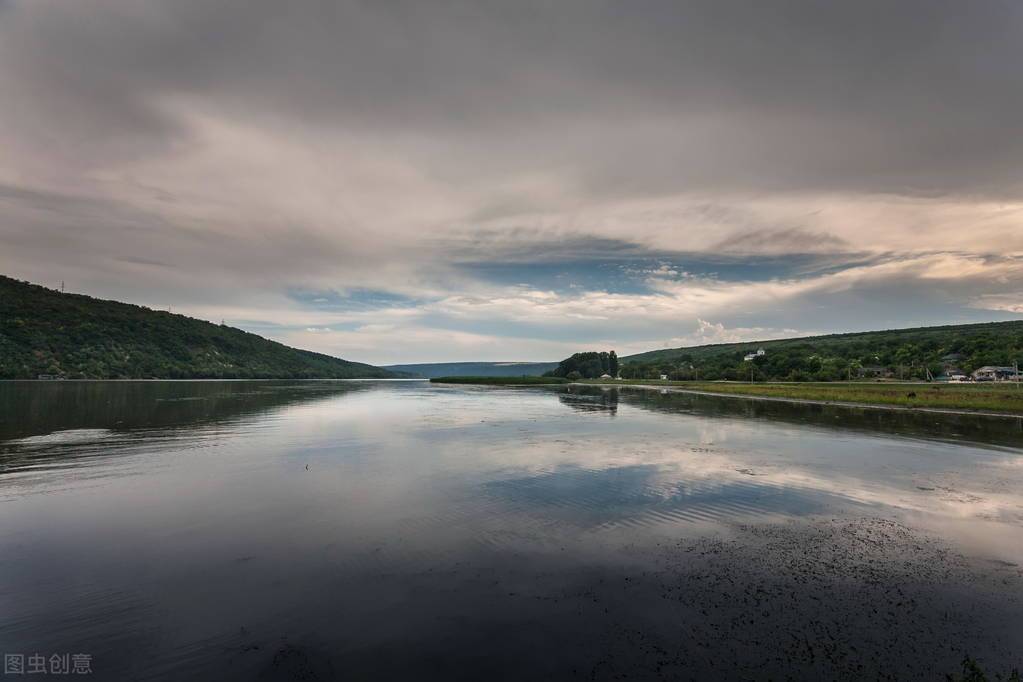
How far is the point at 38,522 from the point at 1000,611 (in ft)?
84.6

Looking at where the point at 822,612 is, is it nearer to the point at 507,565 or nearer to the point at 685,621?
the point at 685,621

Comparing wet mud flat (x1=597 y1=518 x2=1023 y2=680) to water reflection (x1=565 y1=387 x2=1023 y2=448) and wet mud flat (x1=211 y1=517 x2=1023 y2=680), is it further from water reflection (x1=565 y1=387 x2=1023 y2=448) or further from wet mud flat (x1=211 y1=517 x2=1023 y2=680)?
water reflection (x1=565 y1=387 x2=1023 y2=448)

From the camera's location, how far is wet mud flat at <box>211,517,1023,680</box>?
7426mm

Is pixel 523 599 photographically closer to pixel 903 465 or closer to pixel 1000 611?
pixel 1000 611

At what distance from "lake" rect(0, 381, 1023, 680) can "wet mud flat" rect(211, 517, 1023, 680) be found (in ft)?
0.17

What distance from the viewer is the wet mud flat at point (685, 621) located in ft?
24.4

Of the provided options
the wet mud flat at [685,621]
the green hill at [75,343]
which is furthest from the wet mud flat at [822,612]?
the green hill at [75,343]

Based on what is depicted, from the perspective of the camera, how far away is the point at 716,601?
9680 millimetres

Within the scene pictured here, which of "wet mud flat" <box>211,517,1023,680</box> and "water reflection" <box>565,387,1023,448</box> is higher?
"wet mud flat" <box>211,517,1023,680</box>

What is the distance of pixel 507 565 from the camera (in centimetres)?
1167

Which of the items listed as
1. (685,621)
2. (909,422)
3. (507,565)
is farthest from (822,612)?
(909,422)

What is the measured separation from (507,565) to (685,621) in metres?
4.58

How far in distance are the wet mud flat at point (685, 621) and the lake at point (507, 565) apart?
0.17 feet

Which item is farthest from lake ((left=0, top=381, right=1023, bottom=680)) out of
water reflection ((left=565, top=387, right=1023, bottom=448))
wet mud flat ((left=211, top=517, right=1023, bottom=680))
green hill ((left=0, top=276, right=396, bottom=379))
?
green hill ((left=0, top=276, right=396, bottom=379))
